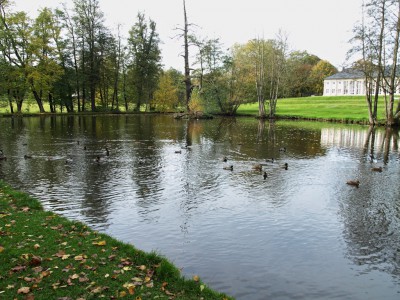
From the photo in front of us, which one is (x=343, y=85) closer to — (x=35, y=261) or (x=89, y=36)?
(x=89, y=36)

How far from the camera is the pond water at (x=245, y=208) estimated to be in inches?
339

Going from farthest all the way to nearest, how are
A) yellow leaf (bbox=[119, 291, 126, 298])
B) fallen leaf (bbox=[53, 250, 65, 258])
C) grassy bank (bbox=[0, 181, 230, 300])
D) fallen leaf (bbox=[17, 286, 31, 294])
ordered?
fallen leaf (bbox=[53, 250, 65, 258])
grassy bank (bbox=[0, 181, 230, 300])
yellow leaf (bbox=[119, 291, 126, 298])
fallen leaf (bbox=[17, 286, 31, 294])

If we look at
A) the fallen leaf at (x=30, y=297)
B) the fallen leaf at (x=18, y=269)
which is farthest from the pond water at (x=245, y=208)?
the fallen leaf at (x=30, y=297)

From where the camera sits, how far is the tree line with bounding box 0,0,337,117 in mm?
59812

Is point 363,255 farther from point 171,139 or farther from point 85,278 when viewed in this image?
point 171,139

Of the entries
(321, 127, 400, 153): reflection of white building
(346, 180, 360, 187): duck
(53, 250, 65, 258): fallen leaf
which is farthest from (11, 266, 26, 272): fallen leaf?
(321, 127, 400, 153): reflection of white building

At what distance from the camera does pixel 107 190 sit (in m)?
15.4

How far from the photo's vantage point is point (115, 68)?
76188mm

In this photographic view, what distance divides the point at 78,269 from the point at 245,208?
25.0 ft

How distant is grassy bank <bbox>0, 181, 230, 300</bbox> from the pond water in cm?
120

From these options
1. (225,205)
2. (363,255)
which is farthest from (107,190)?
(363,255)

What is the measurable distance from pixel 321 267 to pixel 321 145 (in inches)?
877

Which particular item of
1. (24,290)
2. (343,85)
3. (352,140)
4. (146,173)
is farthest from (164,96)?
(24,290)

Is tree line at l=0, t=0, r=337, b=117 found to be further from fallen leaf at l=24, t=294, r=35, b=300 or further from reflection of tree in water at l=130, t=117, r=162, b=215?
fallen leaf at l=24, t=294, r=35, b=300
